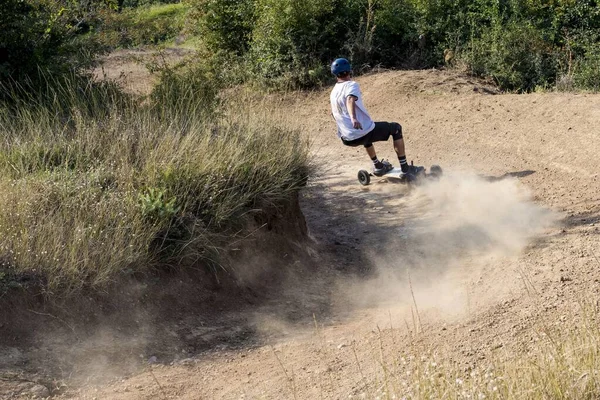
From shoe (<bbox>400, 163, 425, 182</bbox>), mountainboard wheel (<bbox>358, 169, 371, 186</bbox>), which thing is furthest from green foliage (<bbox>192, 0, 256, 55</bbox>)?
shoe (<bbox>400, 163, 425, 182</bbox>)

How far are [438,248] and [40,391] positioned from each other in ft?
15.3

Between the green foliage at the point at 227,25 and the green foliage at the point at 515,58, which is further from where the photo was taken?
the green foliage at the point at 227,25

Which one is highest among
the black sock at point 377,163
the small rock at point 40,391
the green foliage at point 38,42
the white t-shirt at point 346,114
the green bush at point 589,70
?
the green foliage at point 38,42

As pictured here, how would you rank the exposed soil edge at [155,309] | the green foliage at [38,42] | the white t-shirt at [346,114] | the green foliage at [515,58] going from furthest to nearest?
the green foliage at [515,58]
the white t-shirt at [346,114]
the green foliage at [38,42]
the exposed soil edge at [155,309]

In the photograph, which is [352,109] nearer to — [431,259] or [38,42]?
[431,259]

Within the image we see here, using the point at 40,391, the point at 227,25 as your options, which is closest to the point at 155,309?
the point at 40,391

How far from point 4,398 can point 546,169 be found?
7605 mm

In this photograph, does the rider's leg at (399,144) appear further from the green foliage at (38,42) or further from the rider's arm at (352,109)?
the green foliage at (38,42)

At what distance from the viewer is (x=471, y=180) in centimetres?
1053

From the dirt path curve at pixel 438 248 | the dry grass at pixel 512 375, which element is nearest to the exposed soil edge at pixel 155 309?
the dirt path curve at pixel 438 248

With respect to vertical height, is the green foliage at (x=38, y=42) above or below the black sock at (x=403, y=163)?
above

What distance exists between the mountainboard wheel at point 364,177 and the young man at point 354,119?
0.37m

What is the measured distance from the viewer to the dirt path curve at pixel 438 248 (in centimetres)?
568

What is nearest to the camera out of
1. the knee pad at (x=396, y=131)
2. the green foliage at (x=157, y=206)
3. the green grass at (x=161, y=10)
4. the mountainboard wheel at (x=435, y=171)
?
the green foliage at (x=157, y=206)
